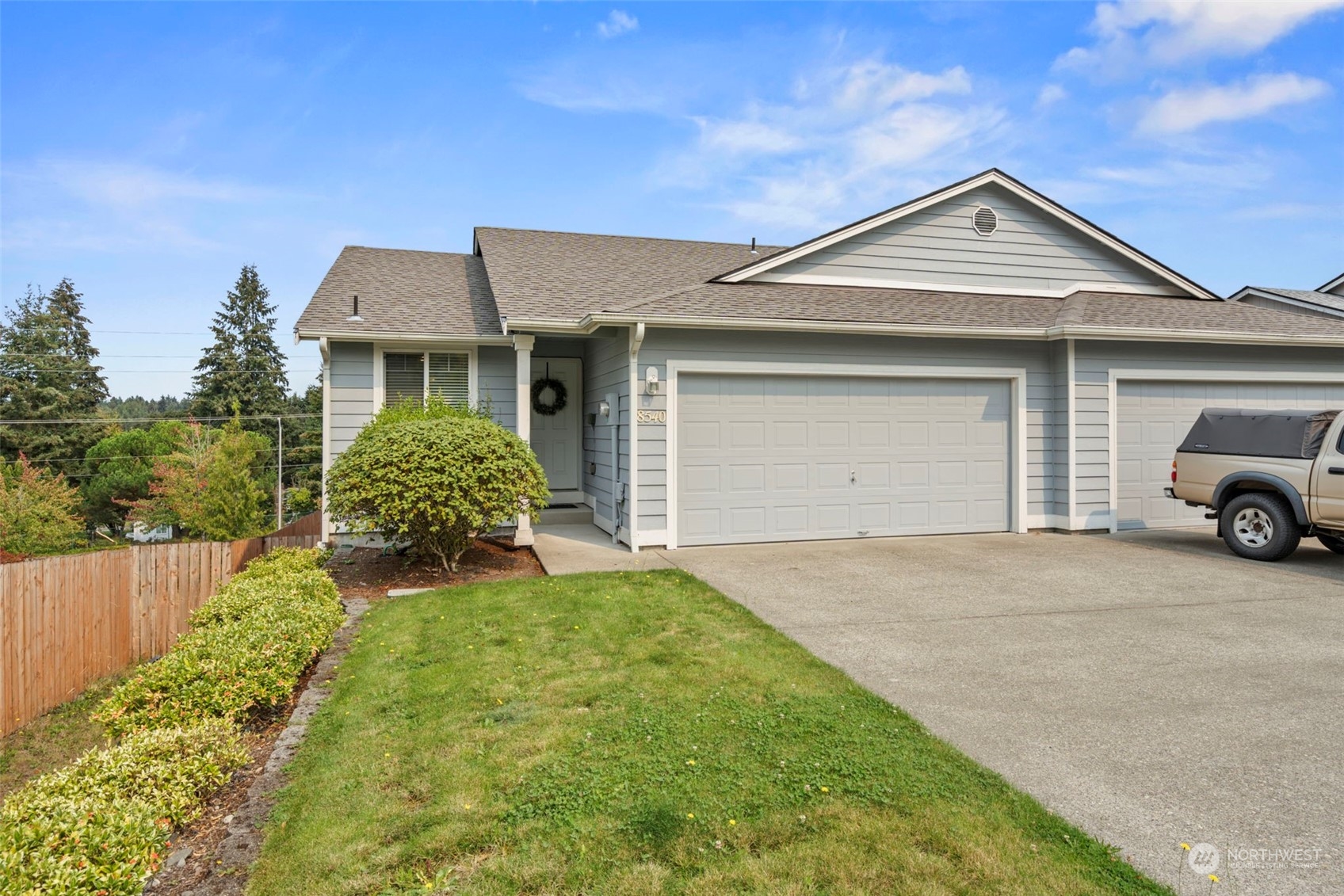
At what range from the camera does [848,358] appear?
950cm

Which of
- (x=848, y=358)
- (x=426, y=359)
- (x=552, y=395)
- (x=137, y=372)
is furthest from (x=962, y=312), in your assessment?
(x=137, y=372)

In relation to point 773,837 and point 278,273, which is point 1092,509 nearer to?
point 773,837

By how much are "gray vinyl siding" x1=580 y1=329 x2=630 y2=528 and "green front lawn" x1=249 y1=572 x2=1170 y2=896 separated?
448cm

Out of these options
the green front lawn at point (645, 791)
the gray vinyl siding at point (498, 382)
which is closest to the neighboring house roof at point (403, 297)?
the gray vinyl siding at point (498, 382)

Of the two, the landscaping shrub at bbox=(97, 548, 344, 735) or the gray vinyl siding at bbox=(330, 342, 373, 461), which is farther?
the gray vinyl siding at bbox=(330, 342, 373, 461)

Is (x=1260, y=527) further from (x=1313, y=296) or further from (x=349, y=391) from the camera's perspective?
(x=349, y=391)

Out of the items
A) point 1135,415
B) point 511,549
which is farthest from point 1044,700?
→ point 1135,415

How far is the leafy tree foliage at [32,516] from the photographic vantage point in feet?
67.2

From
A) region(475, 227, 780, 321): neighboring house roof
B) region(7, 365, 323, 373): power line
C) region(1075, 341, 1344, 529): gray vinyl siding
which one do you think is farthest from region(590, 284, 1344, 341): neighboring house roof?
region(7, 365, 323, 373): power line

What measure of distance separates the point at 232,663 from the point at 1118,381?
434 inches

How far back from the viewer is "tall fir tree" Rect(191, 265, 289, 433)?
42.6 m

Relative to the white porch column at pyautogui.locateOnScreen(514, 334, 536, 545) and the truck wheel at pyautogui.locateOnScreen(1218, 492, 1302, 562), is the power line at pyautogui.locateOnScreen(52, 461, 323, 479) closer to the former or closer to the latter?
the white porch column at pyautogui.locateOnScreen(514, 334, 536, 545)

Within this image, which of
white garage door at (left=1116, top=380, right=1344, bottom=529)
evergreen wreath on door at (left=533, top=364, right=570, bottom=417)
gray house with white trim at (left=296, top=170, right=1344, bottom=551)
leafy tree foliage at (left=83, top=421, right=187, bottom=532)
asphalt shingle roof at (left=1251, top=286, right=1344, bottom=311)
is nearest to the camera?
gray house with white trim at (left=296, top=170, right=1344, bottom=551)

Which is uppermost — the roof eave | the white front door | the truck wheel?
the roof eave
